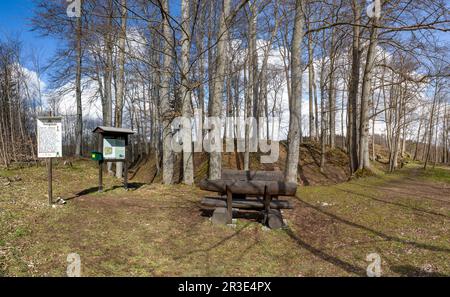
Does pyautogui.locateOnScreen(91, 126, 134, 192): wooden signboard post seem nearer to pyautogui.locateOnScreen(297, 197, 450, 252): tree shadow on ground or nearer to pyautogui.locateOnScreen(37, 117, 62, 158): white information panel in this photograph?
pyautogui.locateOnScreen(37, 117, 62, 158): white information panel

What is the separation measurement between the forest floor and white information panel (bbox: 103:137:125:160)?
5.17 ft

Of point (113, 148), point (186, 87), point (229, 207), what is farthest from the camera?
point (186, 87)

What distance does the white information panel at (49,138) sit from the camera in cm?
665

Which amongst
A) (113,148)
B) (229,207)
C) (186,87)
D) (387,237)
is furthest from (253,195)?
(113,148)

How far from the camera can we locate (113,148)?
29.2 ft

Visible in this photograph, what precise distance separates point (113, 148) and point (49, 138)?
7.54ft

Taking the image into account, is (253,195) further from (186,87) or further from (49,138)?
(49,138)

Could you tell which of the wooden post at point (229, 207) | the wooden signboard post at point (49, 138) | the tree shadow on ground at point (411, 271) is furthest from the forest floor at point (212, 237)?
the wooden signboard post at point (49, 138)

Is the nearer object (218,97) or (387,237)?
(387,237)

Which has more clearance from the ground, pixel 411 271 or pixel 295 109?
pixel 295 109

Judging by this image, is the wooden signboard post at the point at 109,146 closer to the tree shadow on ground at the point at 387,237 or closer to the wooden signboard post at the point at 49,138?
the wooden signboard post at the point at 49,138

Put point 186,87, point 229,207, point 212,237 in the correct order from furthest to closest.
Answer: point 186,87
point 229,207
point 212,237
